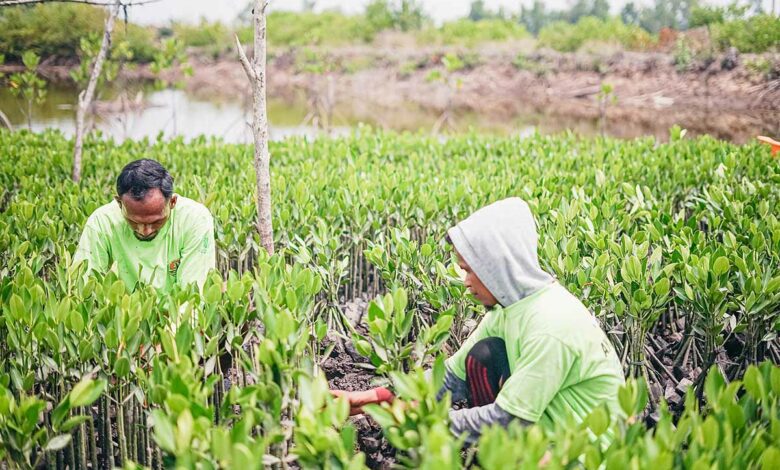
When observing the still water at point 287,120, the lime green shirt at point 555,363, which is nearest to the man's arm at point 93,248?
the lime green shirt at point 555,363

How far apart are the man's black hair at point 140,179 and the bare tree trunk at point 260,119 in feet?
2.27

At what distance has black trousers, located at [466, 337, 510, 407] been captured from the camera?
8.45ft

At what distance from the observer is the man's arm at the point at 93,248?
354 cm

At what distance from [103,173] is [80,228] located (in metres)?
2.57

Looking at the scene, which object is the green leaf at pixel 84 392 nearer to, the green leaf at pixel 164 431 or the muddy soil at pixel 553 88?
the green leaf at pixel 164 431

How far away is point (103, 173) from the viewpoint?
6918 mm

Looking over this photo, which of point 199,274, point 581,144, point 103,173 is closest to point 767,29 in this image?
point 581,144

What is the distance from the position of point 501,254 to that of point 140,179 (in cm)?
191

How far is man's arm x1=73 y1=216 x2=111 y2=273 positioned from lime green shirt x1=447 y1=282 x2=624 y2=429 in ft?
7.38

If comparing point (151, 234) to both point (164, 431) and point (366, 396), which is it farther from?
point (164, 431)

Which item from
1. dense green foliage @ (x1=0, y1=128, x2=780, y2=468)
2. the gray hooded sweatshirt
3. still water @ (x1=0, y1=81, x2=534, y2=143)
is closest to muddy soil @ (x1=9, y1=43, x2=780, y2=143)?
still water @ (x1=0, y1=81, x2=534, y2=143)

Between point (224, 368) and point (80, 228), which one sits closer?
point (224, 368)

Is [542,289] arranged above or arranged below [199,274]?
above

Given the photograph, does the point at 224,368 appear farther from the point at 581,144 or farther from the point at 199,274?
the point at 581,144
